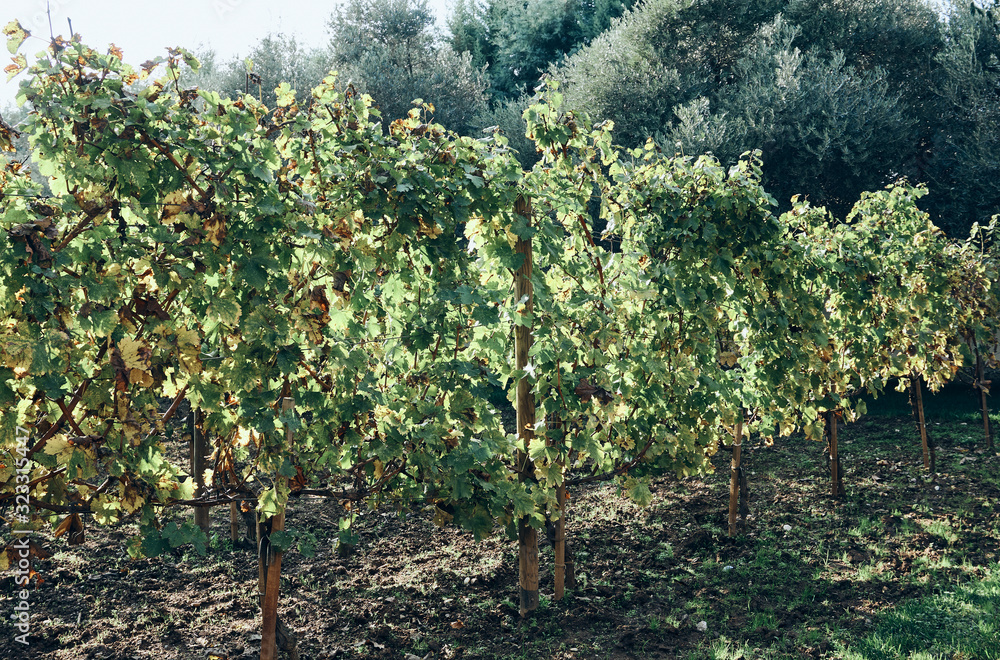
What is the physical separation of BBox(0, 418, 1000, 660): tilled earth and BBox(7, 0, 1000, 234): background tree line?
858 cm

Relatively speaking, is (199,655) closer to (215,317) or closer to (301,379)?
(301,379)

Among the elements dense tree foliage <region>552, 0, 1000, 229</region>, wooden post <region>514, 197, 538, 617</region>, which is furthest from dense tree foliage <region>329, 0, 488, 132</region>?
wooden post <region>514, 197, 538, 617</region>

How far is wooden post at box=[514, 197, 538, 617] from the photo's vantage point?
13.5ft

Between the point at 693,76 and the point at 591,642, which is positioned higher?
the point at 693,76

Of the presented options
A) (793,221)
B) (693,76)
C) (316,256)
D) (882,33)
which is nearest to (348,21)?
(693,76)

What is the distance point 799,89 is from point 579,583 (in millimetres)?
12185

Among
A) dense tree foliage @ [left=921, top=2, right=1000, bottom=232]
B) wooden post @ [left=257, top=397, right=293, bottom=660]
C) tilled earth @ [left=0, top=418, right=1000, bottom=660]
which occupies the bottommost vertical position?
tilled earth @ [left=0, top=418, right=1000, bottom=660]

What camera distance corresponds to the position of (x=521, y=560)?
4.39 m

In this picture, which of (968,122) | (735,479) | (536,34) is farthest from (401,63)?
(735,479)

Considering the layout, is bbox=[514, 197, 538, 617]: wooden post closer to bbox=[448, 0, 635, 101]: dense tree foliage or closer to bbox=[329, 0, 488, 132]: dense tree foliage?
bbox=[329, 0, 488, 132]: dense tree foliage

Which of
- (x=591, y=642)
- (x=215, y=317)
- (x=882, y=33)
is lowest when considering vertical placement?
(x=591, y=642)

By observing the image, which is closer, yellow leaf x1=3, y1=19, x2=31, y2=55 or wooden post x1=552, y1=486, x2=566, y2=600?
yellow leaf x1=3, y1=19, x2=31, y2=55

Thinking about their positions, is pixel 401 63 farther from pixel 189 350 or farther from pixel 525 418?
pixel 189 350

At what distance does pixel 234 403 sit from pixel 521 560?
205 cm
